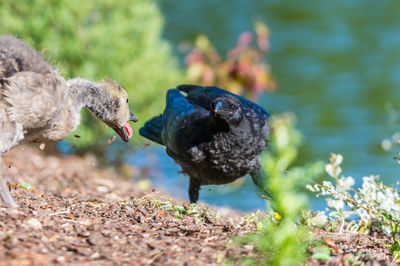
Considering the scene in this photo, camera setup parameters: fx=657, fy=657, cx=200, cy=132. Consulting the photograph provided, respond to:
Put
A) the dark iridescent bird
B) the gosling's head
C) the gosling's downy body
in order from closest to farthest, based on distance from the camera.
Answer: the gosling's downy body
the gosling's head
the dark iridescent bird

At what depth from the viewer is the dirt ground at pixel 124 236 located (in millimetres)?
3662

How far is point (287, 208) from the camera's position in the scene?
3328mm

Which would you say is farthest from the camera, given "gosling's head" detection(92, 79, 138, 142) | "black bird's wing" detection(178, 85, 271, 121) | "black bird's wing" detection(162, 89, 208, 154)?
"black bird's wing" detection(178, 85, 271, 121)

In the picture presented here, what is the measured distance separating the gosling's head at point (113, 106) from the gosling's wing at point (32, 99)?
0.67m

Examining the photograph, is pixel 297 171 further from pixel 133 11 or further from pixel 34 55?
pixel 133 11

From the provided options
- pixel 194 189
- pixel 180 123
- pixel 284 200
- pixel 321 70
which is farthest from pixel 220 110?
pixel 321 70

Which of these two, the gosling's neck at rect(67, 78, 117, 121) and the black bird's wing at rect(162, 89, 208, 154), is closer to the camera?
the gosling's neck at rect(67, 78, 117, 121)

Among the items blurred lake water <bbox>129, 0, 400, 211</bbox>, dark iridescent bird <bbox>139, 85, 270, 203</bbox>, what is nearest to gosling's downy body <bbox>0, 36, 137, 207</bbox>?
dark iridescent bird <bbox>139, 85, 270, 203</bbox>

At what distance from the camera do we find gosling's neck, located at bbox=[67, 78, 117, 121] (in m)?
A: 5.23

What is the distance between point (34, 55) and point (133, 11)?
5.05m

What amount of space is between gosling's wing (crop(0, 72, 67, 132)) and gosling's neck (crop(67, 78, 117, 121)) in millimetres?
435

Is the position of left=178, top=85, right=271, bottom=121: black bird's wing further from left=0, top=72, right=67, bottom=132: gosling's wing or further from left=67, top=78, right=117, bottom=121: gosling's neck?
left=0, top=72, right=67, bottom=132: gosling's wing


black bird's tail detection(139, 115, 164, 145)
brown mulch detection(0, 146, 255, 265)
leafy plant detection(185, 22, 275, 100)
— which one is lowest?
brown mulch detection(0, 146, 255, 265)

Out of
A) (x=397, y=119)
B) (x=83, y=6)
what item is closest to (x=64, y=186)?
(x=83, y=6)
